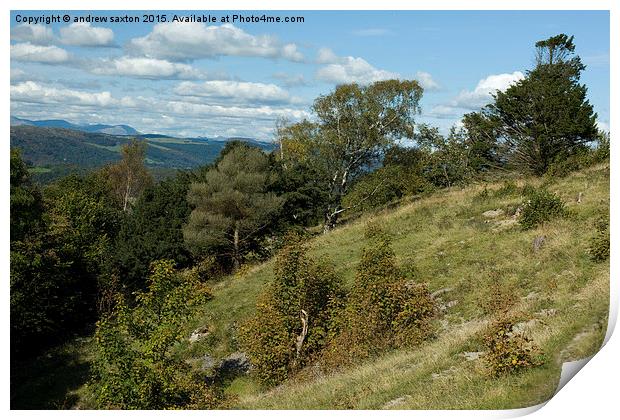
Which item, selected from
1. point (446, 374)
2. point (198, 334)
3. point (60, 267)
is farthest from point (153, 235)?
point (446, 374)

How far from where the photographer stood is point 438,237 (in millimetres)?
25906

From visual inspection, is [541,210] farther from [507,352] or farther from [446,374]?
[507,352]

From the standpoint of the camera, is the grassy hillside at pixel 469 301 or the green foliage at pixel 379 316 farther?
the green foliage at pixel 379 316

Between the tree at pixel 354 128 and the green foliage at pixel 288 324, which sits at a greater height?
the tree at pixel 354 128

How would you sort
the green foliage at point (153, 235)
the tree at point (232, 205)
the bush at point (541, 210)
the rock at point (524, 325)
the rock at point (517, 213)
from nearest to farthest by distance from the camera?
1. the rock at point (524, 325)
2. the bush at point (541, 210)
3. the rock at point (517, 213)
4. the tree at point (232, 205)
5. the green foliage at point (153, 235)

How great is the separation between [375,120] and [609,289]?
101ft

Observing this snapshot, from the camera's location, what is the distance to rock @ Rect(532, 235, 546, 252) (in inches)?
785

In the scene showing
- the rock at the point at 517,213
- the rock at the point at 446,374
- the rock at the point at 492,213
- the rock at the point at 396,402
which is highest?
the rock at the point at 517,213

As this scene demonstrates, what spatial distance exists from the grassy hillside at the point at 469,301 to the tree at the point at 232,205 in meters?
4.12

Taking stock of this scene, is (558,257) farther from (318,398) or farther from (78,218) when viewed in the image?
(78,218)

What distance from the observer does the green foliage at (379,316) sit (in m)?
15.7

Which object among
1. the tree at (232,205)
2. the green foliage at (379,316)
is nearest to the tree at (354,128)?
the tree at (232,205)

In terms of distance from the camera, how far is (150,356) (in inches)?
559

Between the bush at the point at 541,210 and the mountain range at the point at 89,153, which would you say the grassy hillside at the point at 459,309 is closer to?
the bush at the point at 541,210
